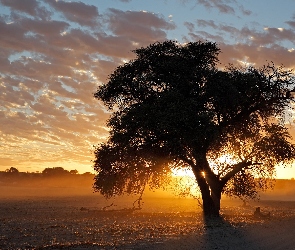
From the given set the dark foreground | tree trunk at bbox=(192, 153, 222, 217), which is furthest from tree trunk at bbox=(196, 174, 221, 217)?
the dark foreground

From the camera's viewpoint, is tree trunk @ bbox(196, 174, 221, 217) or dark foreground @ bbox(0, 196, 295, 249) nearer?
dark foreground @ bbox(0, 196, 295, 249)

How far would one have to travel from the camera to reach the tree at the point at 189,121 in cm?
3391

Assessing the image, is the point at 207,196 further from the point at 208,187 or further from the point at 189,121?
the point at 189,121

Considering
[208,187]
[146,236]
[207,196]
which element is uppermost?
[208,187]

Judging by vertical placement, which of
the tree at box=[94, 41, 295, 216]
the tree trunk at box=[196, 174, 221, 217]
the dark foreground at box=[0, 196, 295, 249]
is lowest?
the dark foreground at box=[0, 196, 295, 249]

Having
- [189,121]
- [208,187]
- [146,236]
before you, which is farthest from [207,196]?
→ [146,236]

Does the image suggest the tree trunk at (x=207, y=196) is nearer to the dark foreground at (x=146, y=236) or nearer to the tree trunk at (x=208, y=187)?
the tree trunk at (x=208, y=187)

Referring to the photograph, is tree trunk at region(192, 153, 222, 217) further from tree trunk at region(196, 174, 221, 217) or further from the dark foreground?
the dark foreground

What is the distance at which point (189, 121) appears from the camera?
32781 millimetres

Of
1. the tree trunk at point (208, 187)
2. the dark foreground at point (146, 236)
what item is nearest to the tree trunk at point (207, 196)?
the tree trunk at point (208, 187)

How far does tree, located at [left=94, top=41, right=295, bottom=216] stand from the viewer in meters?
33.9

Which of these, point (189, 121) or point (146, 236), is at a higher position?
point (189, 121)

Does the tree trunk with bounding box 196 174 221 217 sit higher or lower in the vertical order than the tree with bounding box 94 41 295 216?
lower

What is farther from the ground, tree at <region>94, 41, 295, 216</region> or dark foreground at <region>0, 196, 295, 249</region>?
tree at <region>94, 41, 295, 216</region>
